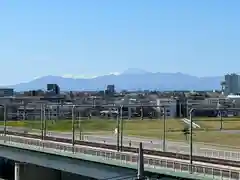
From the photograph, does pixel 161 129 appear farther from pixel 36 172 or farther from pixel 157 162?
pixel 157 162

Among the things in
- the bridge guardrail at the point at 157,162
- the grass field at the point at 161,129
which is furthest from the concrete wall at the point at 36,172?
the grass field at the point at 161,129

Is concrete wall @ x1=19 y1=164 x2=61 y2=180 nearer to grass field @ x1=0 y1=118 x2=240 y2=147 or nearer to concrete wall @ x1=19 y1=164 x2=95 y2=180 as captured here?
concrete wall @ x1=19 y1=164 x2=95 y2=180

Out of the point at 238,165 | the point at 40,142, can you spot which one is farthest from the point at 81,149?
the point at 238,165

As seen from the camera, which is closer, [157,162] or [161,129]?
[157,162]

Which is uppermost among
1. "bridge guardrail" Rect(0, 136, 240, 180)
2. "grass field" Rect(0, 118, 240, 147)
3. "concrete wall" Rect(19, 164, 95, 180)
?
"bridge guardrail" Rect(0, 136, 240, 180)

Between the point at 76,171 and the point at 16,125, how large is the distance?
162 ft

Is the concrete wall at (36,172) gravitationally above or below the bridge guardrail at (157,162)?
below

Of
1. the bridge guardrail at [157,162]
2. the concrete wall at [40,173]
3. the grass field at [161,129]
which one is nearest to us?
the bridge guardrail at [157,162]

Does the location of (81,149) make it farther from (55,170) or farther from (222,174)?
(222,174)

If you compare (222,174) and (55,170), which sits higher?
(222,174)

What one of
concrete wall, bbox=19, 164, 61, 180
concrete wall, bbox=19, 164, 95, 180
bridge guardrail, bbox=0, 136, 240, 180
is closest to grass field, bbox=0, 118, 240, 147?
concrete wall, bbox=19, 164, 95, 180

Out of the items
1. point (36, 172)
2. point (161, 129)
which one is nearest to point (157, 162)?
point (36, 172)

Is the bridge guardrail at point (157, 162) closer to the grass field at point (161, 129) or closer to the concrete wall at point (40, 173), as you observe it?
the concrete wall at point (40, 173)

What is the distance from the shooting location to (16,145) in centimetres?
4659
